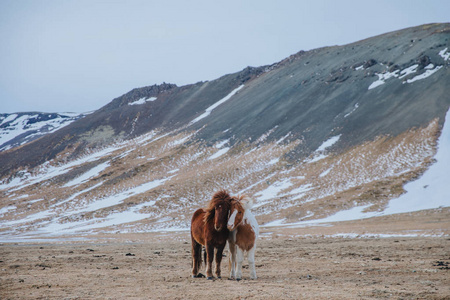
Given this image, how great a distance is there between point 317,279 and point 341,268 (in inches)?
93.9

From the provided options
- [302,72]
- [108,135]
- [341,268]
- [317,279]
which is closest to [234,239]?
[317,279]

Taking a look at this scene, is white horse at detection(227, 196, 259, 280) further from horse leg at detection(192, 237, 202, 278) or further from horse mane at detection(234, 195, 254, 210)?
horse leg at detection(192, 237, 202, 278)

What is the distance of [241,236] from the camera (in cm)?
1268

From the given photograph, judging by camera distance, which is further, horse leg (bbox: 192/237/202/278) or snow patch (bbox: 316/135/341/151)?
snow patch (bbox: 316/135/341/151)

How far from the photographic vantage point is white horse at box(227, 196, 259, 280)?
491 inches

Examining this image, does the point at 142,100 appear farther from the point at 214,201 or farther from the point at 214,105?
the point at 214,201

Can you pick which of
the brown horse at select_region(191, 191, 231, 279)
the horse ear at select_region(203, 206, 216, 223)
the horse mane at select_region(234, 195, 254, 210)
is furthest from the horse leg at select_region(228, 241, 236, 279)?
the horse mane at select_region(234, 195, 254, 210)

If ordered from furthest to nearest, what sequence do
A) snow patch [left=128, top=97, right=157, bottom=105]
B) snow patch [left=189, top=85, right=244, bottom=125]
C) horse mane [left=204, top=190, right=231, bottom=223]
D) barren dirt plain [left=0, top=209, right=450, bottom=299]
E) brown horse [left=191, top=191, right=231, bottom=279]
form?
snow patch [left=128, top=97, right=157, bottom=105]
snow patch [left=189, top=85, right=244, bottom=125]
horse mane [left=204, top=190, right=231, bottom=223]
brown horse [left=191, top=191, right=231, bottom=279]
barren dirt plain [left=0, top=209, right=450, bottom=299]

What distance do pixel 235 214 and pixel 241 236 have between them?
0.86 m

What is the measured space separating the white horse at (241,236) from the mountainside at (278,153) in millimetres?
32550

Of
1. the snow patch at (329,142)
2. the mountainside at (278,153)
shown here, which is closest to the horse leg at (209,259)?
the mountainside at (278,153)

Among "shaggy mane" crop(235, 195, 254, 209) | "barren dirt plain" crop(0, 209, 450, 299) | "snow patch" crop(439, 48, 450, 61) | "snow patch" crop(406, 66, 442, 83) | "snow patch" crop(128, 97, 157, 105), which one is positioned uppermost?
"snow patch" crop(128, 97, 157, 105)

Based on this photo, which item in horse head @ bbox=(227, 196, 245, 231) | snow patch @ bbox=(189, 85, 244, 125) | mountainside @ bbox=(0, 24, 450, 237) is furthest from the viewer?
snow patch @ bbox=(189, 85, 244, 125)

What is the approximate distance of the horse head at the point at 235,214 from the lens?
40.2ft
